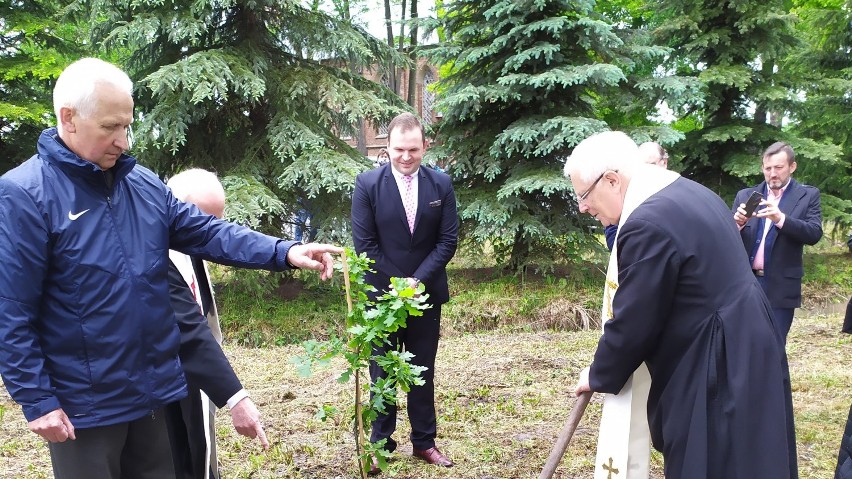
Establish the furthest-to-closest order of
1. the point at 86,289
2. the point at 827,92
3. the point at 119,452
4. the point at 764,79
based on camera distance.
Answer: the point at 827,92 → the point at 764,79 → the point at 119,452 → the point at 86,289

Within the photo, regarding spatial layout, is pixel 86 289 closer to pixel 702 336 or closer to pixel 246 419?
pixel 246 419

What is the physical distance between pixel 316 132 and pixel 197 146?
5.51ft

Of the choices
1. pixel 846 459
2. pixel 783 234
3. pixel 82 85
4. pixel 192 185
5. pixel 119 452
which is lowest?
pixel 846 459

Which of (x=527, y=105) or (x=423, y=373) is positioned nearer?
(x=423, y=373)

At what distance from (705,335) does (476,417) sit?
10.5ft

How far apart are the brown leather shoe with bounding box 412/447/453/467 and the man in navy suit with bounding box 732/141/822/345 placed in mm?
2892

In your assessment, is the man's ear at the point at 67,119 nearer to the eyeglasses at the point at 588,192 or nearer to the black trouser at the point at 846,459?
the eyeglasses at the point at 588,192

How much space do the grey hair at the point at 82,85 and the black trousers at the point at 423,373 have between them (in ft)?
8.01

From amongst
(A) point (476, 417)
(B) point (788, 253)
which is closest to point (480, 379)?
(A) point (476, 417)

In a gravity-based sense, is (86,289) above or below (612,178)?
below

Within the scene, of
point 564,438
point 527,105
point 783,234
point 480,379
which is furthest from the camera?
point 527,105

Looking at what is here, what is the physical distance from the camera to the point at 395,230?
4316 millimetres

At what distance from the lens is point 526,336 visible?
8.69m

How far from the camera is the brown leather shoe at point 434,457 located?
441cm
